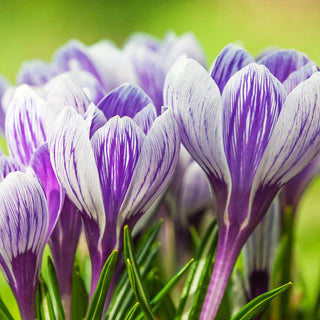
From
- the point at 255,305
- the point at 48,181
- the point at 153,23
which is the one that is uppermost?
the point at 153,23

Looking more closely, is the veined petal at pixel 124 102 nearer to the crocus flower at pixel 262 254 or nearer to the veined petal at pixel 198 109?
the veined petal at pixel 198 109

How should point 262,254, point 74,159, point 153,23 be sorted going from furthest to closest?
point 153,23
point 262,254
point 74,159

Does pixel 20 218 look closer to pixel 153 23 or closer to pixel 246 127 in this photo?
pixel 246 127

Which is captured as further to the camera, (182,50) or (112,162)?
(182,50)

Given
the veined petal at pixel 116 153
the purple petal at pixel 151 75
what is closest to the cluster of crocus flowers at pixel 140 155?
the veined petal at pixel 116 153

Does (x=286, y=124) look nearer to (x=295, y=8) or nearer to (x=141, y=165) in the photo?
(x=141, y=165)

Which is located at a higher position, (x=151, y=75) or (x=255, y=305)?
(x=151, y=75)

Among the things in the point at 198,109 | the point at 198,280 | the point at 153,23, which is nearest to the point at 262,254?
the point at 198,280
